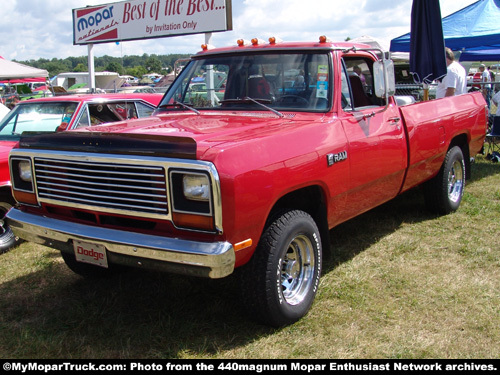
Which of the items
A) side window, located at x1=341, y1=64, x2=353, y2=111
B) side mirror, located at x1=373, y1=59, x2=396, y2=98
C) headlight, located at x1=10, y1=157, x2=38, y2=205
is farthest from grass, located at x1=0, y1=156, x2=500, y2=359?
side mirror, located at x1=373, y1=59, x2=396, y2=98

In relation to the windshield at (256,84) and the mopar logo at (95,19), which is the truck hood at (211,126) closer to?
the windshield at (256,84)

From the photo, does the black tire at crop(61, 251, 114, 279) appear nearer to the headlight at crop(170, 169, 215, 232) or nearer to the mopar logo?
the headlight at crop(170, 169, 215, 232)

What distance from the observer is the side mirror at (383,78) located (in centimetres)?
420

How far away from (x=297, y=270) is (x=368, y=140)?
4.22 feet

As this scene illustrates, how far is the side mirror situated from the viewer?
165 inches

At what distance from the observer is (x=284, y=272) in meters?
3.51

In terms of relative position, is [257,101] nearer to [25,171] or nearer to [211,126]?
[211,126]

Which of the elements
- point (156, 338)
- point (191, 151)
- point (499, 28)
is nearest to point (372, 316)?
point (156, 338)

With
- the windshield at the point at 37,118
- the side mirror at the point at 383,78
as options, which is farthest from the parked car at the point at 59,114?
the side mirror at the point at 383,78

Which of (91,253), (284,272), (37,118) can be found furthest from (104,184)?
(37,118)

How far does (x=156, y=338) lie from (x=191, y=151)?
134cm

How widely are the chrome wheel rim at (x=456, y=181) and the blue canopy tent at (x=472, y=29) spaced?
4910mm

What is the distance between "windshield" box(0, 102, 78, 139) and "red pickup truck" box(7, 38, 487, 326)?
2.12m

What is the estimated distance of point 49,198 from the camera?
11.5 ft
